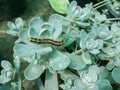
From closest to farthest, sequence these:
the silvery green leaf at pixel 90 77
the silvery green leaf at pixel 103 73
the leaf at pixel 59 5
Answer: the silvery green leaf at pixel 90 77 → the silvery green leaf at pixel 103 73 → the leaf at pixel 59 5

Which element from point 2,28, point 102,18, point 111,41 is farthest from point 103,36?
point 2,28

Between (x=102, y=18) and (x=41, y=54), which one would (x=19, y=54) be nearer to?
→ (x=41, y=54)

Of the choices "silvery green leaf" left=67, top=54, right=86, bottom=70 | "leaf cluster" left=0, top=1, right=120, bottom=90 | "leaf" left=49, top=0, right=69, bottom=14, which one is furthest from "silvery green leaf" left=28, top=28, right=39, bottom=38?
"leaf" left=49, top=0, right=69, bottom=14

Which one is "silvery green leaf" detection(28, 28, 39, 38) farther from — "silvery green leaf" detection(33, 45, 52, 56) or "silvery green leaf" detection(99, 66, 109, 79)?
"silvery green leaf" detection(99, 66, 109, 79)

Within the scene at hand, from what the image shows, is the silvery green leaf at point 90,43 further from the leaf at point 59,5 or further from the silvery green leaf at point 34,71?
the leaf at point 59,5

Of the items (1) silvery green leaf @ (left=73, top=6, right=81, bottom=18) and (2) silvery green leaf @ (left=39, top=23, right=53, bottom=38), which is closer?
(2) silvery green leaf @ (left=39, top=23, right=53, bottom=38)

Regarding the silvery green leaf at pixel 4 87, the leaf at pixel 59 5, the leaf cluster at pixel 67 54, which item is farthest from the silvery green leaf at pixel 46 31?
the leaf at pixel 59 5
